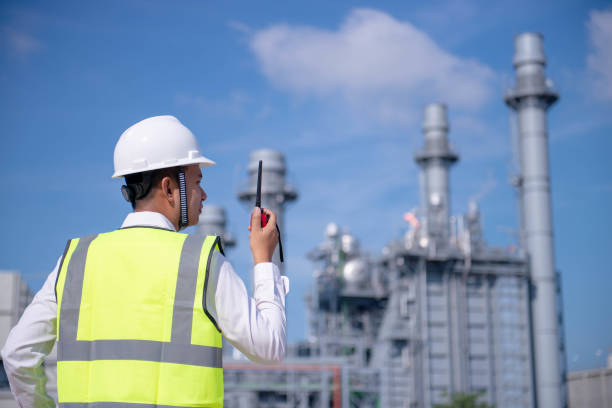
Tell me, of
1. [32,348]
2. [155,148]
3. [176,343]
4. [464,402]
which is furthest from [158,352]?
[464,402]

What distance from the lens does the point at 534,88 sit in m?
40.8

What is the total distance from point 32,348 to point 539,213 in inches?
1545

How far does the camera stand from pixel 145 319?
259 centimetres

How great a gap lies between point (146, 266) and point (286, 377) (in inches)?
1499

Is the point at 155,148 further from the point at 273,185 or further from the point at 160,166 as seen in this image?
the point at 273,185

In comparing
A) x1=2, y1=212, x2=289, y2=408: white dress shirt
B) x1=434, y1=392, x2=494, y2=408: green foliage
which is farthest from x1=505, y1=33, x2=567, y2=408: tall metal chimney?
x1=2, y1=212, x2=289, y2=408: white dress shirt

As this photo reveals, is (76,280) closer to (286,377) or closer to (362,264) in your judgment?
(286,377)

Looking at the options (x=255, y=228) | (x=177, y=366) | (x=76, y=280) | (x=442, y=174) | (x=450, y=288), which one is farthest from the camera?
(x=442, y=174)

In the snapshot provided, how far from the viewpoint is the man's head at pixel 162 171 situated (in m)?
2.90

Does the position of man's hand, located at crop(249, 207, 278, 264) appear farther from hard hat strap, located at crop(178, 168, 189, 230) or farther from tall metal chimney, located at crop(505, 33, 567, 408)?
tall metal chimney, located at crop(505, 33, 567, 408)

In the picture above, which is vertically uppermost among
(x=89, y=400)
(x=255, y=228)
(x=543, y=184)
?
(x=543, y=184)

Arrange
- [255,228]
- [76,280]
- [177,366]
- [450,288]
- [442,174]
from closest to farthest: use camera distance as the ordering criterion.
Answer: [177,366]
[76,280]
[255,228]
[450,288]
[442,174]

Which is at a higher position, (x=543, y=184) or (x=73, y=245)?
(x=543, y=184)

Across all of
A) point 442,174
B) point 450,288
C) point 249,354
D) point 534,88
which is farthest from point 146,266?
point 442,174
